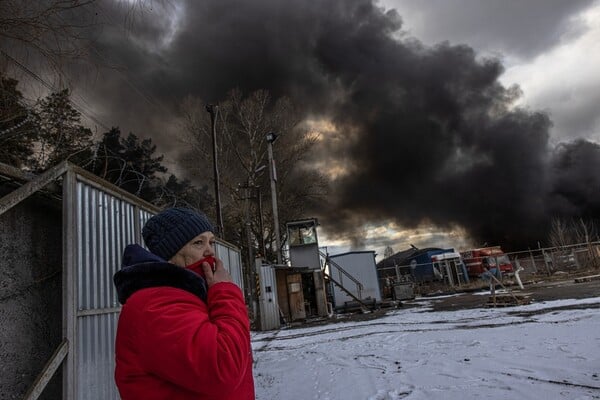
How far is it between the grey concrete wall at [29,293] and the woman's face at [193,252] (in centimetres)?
187

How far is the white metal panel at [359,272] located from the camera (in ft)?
71.6

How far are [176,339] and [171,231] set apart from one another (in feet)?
1.73

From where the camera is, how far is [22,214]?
2.88m

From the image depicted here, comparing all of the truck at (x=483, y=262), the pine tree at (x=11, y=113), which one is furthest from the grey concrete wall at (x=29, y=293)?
the truck at (x=483, y=262)

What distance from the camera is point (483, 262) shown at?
2961 cm

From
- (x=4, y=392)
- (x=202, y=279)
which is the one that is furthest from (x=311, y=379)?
(x=202, y=279)

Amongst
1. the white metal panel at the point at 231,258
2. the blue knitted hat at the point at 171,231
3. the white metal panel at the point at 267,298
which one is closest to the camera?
the blue knitted hat at the point at 171,231

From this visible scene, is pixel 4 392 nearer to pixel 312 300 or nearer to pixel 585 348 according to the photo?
pixel 585 348

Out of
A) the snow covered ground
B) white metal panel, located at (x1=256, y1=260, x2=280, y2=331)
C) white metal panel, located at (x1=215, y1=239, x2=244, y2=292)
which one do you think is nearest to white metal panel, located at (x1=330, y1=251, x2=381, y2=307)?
white metal panel, located at (x1=256, y1=260, x2=280, y2=331)

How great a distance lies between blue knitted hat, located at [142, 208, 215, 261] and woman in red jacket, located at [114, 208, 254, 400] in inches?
4.4

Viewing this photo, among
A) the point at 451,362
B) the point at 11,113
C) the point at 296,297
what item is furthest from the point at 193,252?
the point at 296,297

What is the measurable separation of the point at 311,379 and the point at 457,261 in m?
26.1

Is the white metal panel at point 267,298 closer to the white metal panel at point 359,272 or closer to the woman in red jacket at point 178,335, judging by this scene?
the white metal panel at point 359,272

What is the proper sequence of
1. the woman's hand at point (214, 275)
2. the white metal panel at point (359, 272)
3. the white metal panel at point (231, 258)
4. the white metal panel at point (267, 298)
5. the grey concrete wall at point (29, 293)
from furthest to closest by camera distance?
the white metal panel at point (359, 272) → the white metal panel at point (267, 298) → the white metal panel at point (231, 258) → the grey concrete wall at point (29, 293) → the woman's hand at point (214, 275)
